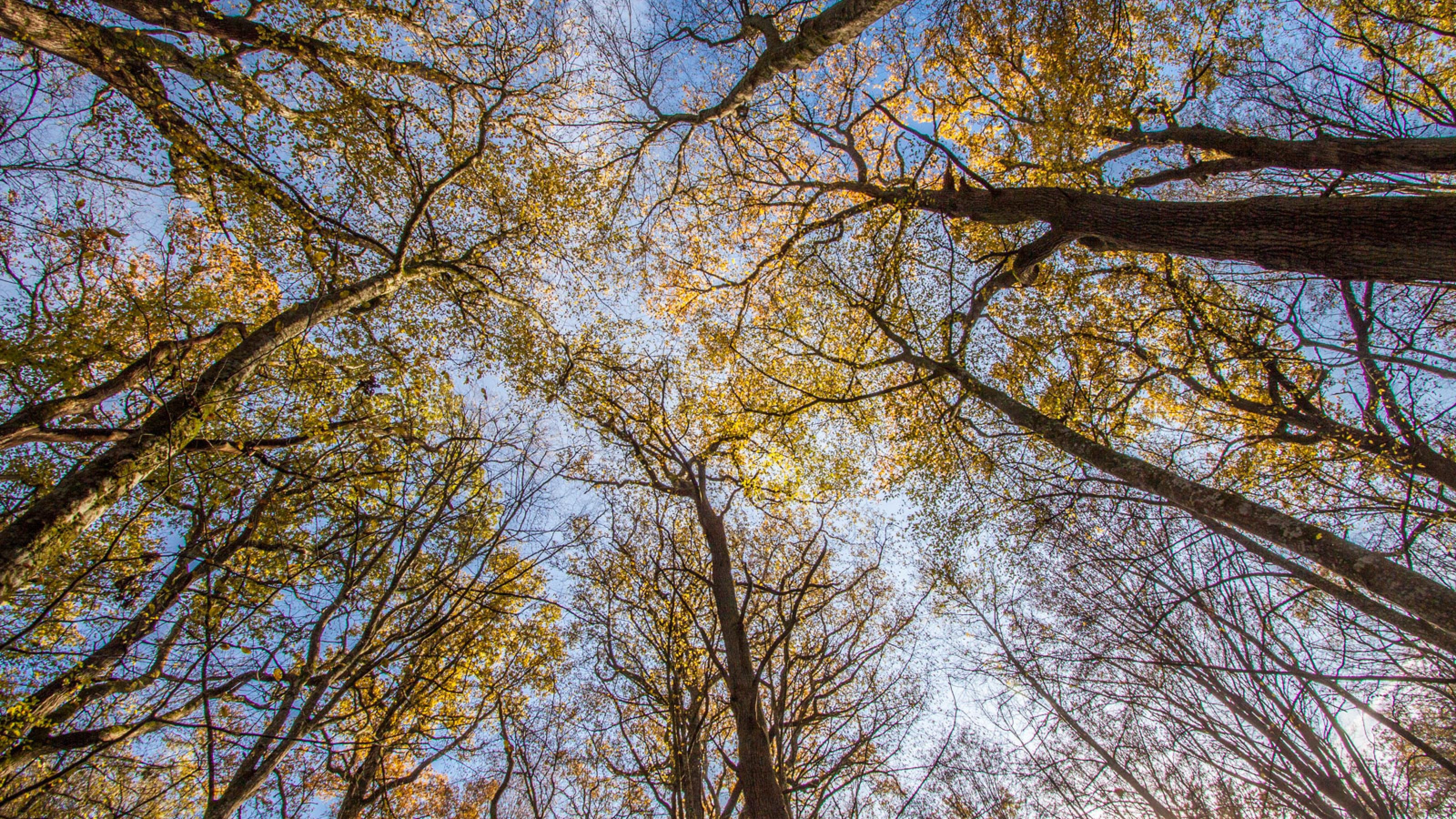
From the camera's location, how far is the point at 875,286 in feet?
22.9

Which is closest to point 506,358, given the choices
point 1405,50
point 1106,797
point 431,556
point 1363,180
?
point 431,556

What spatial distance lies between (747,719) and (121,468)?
225 inches

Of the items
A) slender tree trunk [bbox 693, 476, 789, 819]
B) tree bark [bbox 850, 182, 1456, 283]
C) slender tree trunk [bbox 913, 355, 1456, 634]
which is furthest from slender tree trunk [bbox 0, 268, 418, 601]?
slender tree trunk [bbox 913, 355, 1456, 634]

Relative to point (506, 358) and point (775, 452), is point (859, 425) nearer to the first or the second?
point (775, 452)

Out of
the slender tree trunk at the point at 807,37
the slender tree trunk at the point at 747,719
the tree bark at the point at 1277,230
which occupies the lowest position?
the slender tree trunk at the point at 747,719

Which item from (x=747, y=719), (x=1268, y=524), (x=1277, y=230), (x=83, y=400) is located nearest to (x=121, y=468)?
(x=83, y=400)

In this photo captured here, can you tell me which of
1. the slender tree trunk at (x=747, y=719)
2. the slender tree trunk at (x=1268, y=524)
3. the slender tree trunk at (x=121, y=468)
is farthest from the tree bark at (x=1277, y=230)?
the slender tree trunk at (x=121, y=468)

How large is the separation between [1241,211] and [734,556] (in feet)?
24.8

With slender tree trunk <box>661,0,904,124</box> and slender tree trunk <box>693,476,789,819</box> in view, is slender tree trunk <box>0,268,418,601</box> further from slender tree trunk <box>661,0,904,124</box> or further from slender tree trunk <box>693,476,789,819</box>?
slender tree trunk <box>661,0,904,124</box>

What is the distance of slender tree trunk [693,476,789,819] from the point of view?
3.63 metres

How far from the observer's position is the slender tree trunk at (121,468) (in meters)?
3.64

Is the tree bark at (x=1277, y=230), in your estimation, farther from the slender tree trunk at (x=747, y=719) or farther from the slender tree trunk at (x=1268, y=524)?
the slender tree trunk at (x=747, y=719)

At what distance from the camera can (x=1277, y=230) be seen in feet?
13.1

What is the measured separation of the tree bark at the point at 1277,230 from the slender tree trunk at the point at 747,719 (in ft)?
16.6
